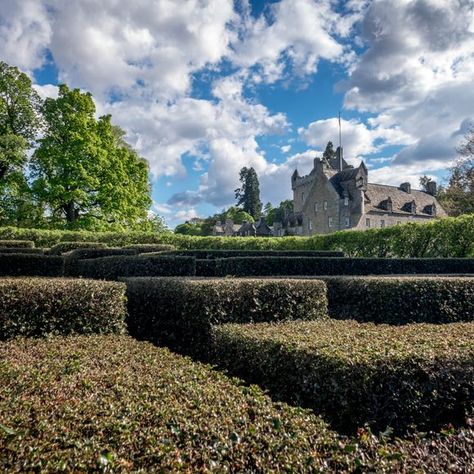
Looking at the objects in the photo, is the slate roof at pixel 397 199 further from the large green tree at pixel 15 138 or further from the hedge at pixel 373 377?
the hedge at pixel 373 377

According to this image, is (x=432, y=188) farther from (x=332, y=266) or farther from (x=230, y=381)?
(x=230, y=381)

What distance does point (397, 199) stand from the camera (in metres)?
58.5

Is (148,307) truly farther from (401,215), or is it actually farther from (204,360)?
(401,215)

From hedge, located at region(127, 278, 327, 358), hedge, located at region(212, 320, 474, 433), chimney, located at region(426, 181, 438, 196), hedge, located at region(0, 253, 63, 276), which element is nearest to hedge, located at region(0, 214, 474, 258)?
hedge, located at region(0, 253, 63, 276)

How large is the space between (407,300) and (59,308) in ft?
23.1

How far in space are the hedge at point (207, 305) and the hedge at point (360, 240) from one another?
17.1 meters

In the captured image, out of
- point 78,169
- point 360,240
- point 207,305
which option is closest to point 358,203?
point 360,240

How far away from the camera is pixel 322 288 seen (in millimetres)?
8195

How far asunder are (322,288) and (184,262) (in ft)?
17.4

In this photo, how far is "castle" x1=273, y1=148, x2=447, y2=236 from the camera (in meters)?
54.4

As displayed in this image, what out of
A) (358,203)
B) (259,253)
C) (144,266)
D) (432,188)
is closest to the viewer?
(144,266)

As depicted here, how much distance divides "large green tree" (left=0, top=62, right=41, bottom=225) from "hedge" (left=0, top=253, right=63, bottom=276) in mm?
18149

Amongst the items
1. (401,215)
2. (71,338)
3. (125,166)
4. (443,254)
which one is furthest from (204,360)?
(401,215)

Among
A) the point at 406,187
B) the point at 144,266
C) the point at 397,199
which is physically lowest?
the point at 144,266
